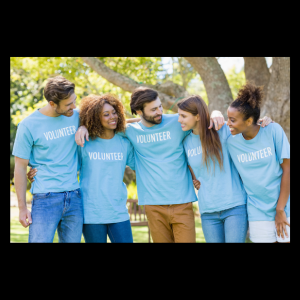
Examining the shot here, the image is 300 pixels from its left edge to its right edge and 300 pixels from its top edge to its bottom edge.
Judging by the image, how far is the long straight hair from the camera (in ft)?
11.2

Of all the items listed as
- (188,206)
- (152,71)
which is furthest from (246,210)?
(152,71)

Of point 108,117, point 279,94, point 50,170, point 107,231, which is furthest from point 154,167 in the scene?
point 279,94

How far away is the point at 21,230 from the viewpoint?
9.89m

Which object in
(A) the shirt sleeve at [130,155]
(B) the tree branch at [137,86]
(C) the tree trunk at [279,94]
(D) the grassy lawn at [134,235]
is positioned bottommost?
(D) the grassy lawn at [134,235]

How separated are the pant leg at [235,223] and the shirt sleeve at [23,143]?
6.31ft

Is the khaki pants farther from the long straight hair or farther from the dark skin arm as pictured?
the dark skin arm

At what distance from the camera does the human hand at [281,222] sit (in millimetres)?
3221

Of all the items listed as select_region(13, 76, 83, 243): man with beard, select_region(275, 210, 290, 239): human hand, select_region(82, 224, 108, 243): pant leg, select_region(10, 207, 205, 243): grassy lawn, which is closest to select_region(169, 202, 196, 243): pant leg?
select_region(82, 224, 108, 243): pant leg

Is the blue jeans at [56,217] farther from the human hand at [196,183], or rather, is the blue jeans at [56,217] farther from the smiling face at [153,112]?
the human hand at [196,183]

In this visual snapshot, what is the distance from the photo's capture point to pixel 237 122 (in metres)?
3.27

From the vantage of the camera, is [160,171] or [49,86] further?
[160,171]

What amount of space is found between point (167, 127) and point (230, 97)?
361 centimetres

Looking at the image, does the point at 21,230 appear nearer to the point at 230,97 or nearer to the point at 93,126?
the point at 230,97

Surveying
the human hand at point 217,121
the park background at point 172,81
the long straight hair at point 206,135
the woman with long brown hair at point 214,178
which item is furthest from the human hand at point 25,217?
the park background at point 172,81
